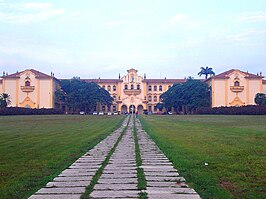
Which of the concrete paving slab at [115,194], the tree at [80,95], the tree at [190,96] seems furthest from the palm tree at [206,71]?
the concrete paving slab at [115,194]

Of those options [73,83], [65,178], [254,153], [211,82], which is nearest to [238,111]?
[211,82]

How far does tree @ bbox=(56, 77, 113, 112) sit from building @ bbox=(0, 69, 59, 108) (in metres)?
3.35

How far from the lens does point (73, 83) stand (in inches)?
3821

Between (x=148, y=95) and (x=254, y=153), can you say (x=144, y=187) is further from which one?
(x=148, y=95)

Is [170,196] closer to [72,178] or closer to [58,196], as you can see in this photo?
[58,196]

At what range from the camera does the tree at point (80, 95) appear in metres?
92.8

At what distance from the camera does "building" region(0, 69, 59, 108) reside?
9556 centimetres

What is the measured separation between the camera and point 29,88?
95.2 metres

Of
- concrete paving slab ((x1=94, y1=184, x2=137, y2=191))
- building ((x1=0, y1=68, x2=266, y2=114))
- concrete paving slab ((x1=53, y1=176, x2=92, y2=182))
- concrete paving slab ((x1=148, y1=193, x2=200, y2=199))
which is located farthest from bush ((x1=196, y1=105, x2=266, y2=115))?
concrete paving slab ((x1=148, y1=193, x2=200, y2=199))

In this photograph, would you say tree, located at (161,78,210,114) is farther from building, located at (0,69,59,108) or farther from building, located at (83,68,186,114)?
building, located at (0,69,59,108)

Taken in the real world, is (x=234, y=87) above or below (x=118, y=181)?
above

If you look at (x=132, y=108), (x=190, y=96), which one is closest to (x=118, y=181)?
(x=190, y=96)

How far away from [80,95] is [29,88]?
13139 millimetres

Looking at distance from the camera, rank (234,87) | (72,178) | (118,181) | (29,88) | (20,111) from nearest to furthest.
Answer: (118,181), (72,178), (20,111), (234,87), (29,88)
